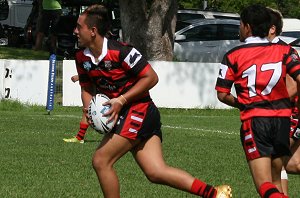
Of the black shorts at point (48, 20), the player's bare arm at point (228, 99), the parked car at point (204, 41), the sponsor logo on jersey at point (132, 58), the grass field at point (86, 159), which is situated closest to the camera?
the player's bare arm at point (228, 99)

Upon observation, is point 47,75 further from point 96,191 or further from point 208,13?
point 208,13

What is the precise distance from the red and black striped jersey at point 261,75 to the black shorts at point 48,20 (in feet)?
72.9

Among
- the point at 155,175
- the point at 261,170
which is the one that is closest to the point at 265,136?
the point at 261,170

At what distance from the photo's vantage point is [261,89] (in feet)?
23.6

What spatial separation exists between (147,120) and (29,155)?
5103 mm

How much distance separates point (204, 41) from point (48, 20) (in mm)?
5133

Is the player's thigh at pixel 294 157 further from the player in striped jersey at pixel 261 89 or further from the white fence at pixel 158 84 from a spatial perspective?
the white fence at pixel 158 84

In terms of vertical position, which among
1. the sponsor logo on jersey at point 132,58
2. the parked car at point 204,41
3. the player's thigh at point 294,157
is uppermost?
the sponsor logo on jersey at point 132,58

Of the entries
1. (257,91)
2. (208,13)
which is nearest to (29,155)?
(257,91)

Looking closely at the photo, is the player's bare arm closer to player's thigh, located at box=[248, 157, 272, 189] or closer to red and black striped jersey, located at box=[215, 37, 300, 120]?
red and black striped jersey, located at box=[215, 37, 300, 120]

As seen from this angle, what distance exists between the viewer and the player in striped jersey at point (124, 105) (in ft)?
25.1

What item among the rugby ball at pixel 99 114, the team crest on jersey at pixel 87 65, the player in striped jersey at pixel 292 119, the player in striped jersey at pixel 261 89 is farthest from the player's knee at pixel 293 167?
the team crest on jersey at pixel 87 65

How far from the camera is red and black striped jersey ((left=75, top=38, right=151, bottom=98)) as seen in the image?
25.1ft

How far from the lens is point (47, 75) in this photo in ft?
72.2
